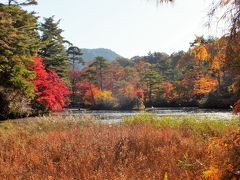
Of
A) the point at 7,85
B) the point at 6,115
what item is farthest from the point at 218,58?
the point at 6,115

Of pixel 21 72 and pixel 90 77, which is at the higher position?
pixel 90 77

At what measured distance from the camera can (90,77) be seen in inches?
2763

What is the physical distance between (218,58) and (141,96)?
5805 centimetres

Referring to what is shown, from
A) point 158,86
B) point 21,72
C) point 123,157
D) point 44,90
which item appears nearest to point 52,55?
point 44,90

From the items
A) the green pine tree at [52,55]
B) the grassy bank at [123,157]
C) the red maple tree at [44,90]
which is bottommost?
the grassy bank at [123,157]

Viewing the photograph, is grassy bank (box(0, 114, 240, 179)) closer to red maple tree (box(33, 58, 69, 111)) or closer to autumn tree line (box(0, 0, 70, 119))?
autumn tree line (box(0, 0, 70, 119))

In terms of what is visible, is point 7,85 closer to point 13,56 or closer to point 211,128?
point 13,56

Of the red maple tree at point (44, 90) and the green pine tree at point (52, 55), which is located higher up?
the green pine tree at point (52, 55)

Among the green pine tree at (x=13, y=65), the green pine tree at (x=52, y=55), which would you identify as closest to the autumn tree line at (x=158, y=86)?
the green pine tree at (x=52, y=55)

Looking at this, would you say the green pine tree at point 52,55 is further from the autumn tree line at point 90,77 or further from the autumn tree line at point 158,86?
the autumn tree line at point 158,86

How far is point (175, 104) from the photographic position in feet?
188

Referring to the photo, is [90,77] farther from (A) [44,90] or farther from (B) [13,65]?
(B) [13,65]

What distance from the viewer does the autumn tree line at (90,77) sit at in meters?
5.05

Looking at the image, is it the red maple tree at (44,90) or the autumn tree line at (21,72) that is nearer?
the autumn tree line at (21,72)
